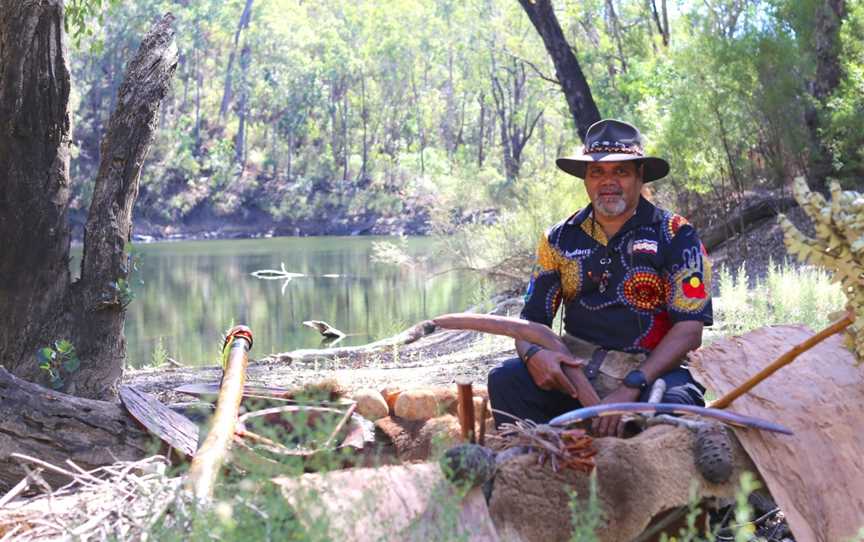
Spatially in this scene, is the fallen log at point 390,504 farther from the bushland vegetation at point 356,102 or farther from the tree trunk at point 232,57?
the tree trunk at point 232,57

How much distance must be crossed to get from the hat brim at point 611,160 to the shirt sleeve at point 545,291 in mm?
343

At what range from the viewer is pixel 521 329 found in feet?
14.1

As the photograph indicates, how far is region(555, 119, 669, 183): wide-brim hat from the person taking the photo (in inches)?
172

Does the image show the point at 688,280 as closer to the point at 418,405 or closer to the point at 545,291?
the point at 545,291

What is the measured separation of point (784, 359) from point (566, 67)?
977 cm

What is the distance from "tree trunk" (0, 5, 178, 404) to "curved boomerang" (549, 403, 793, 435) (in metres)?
3.39

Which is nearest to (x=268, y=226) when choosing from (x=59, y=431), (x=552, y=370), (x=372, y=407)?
(x=372, y=407)

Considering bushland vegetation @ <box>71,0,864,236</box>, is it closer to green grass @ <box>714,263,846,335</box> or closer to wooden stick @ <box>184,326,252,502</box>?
green grass @ <box>714,263,846,335</box>

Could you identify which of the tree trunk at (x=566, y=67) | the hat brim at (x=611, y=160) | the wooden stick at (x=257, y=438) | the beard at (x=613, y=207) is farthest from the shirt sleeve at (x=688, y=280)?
the tree trunk at (x=566, y=67)

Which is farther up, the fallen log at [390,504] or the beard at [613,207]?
the beard at [613,207]

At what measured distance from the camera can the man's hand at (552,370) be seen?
13.5 ft

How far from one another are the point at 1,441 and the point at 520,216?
15.7 m

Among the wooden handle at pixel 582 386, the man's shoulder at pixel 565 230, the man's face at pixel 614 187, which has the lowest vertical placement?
the wooden handle at pixel 582 386

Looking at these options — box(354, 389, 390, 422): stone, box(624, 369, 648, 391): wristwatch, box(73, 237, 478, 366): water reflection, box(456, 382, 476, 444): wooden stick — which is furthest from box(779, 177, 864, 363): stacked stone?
box(73, 237, 478, 366): water reflection
